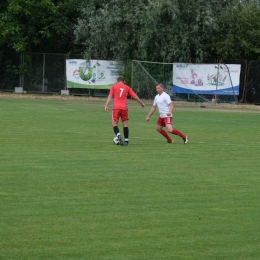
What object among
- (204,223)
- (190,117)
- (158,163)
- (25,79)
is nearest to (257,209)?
(204,223)

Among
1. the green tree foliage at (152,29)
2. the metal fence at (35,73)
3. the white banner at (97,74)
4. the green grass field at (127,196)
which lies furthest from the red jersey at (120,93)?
the metal fence at (35,73)

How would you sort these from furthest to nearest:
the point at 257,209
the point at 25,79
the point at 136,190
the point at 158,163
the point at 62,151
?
1. the point at 25,79
2. the point at 62,151
3. the point at 158,163
4. the point at 136,190
5. the point at 257,209

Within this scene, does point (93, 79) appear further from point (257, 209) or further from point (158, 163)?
point (257, 209)

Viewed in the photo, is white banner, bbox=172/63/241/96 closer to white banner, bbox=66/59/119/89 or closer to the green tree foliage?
the green tree foliage

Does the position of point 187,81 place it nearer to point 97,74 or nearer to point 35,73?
point 97,74

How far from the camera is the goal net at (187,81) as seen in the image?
139 ft

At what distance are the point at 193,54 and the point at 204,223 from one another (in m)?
37.3

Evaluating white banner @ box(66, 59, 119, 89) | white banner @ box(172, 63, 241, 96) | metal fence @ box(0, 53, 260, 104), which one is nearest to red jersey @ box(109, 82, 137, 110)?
white banner @ box(172, 63, 241, 96)

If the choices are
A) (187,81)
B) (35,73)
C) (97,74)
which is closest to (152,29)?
(187,81)

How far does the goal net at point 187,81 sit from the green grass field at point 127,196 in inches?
731

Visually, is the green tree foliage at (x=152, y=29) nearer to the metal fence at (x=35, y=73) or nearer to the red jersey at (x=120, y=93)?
A: the metal fence at (x=35, y=73)

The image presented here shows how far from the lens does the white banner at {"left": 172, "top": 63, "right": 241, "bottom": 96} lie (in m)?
42.4

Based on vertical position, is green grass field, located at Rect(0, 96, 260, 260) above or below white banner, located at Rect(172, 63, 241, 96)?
below

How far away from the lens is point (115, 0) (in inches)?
1876
